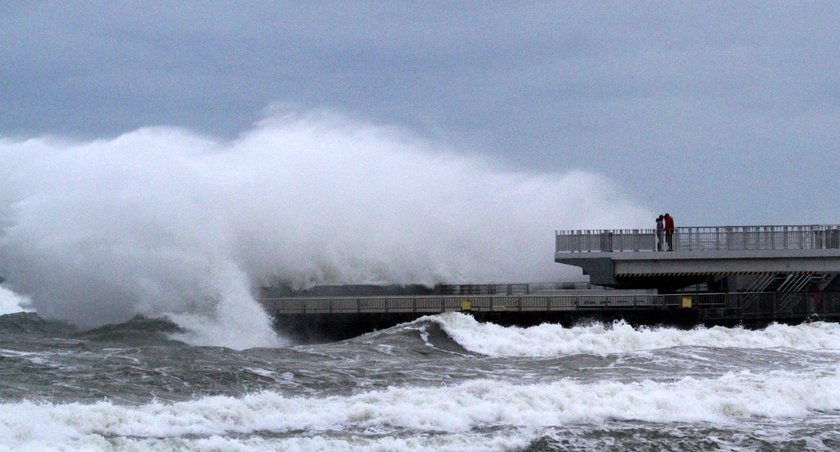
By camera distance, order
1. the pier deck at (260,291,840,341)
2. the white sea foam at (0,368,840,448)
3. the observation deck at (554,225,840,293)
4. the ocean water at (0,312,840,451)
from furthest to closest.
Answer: the observation deck at (554,225,840,293)
the pier deck at (260,291,840,341)
the ocean water at (0,312,840,451)
the white sea foam at (0,368,840,448)

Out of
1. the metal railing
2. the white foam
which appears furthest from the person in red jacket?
the white foam

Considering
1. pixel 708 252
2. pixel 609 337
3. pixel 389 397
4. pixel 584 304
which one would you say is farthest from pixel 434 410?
pixel 708 252

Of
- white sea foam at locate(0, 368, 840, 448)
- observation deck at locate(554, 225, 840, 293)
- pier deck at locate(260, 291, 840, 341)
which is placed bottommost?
white sea foam at locate(0, 368, 840, 448)

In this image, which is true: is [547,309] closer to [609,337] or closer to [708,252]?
[609,337]

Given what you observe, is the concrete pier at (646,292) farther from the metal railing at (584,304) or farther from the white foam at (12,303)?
the white foam at (12,303)

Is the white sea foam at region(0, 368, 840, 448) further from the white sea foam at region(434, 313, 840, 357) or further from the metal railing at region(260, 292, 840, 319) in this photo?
the metal railing at region(260, 292, 840, 319)

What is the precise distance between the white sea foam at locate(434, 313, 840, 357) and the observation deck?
10.8 feet

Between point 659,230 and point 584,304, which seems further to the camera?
point 659,230

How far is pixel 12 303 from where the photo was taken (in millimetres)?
35625

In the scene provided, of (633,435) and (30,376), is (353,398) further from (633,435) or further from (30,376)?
(30,376)

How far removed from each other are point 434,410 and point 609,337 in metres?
15.8

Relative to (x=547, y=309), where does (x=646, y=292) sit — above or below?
above

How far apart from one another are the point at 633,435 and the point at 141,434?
791 centimetres

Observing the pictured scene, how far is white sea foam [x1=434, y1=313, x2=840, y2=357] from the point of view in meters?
31.6
